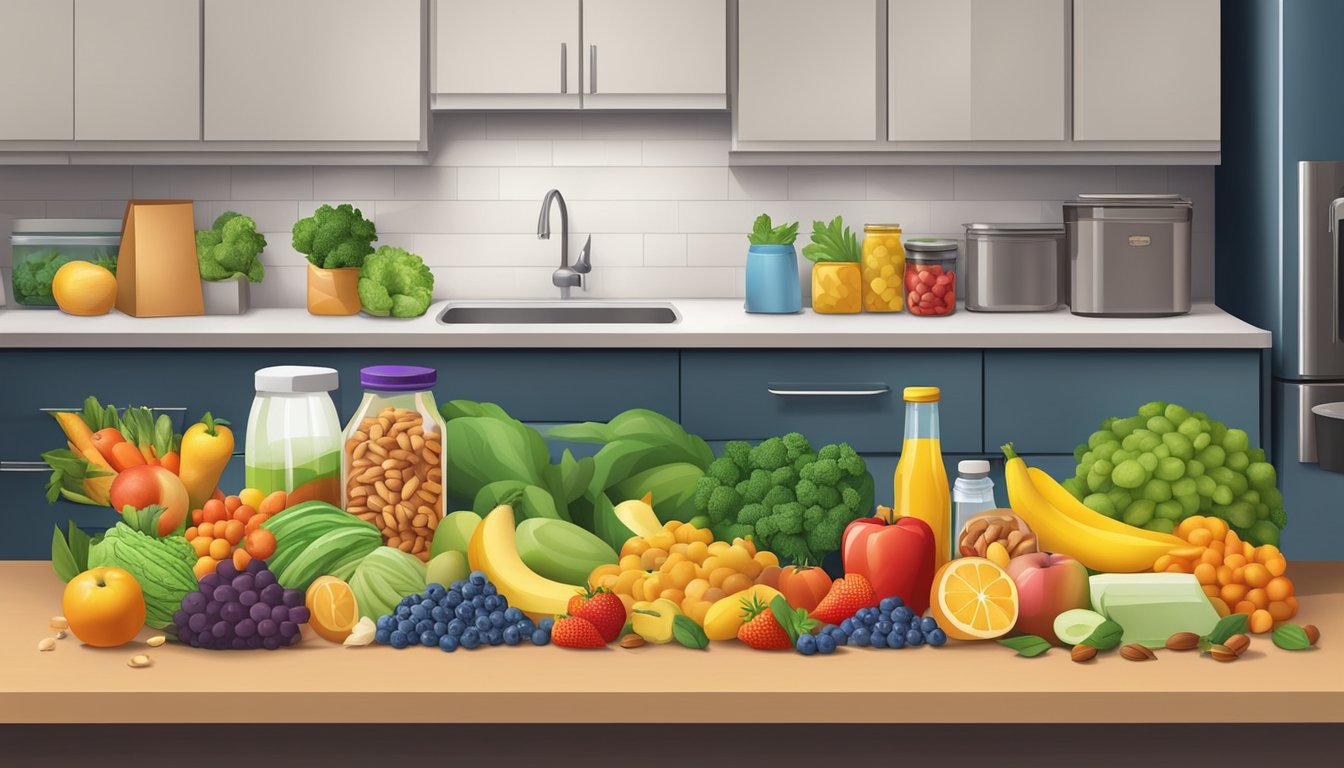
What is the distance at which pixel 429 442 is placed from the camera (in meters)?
1.79

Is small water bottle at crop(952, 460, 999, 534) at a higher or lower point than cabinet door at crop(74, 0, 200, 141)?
lower

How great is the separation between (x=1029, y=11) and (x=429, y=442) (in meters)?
2.80

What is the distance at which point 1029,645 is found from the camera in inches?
60.3

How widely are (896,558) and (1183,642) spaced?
313mm

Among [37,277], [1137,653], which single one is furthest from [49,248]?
[1137,653]

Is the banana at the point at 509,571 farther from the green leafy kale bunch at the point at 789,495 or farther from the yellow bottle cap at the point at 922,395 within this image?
the yellow bottle cap at the point at 922,395

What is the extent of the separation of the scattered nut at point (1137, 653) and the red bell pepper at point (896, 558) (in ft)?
0.75

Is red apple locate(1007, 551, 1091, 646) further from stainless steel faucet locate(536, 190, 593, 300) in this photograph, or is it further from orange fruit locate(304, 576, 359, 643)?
stainless steel faucet locate(536, 190, 593, 300)

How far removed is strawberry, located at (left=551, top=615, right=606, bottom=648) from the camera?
1550 millimetres

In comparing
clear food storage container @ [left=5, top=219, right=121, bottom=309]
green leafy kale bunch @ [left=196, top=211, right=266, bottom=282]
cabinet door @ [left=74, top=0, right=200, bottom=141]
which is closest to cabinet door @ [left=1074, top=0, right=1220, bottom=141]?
green leafy kale bunch @ [left=196, top=211, right=266, bottom=282]

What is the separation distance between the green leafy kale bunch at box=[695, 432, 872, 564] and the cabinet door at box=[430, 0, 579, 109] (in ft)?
8.17

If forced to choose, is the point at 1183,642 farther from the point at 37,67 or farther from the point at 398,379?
the point at 37,67

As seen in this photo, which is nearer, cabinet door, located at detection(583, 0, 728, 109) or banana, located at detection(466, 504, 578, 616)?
banana, located at detection(466, 504, 578, 616)

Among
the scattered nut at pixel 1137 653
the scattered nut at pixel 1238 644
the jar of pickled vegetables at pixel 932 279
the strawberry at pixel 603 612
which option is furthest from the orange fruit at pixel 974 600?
the jar of pickled vegetables at pixel 932 279
